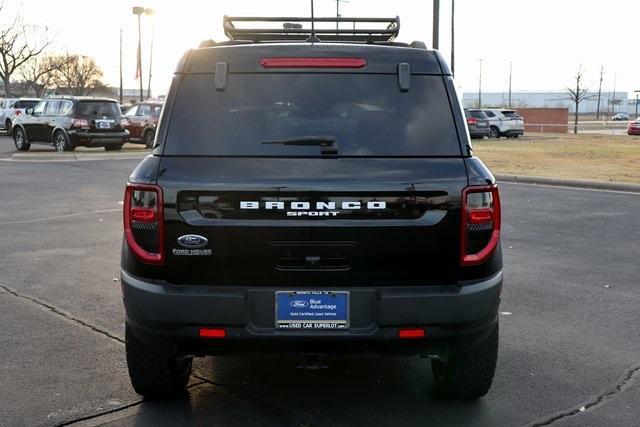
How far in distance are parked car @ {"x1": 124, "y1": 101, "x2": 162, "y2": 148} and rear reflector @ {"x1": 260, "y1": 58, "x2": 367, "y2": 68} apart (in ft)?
74.6

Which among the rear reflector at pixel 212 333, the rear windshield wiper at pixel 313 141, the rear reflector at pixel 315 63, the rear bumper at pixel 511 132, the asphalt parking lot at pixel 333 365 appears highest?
the rear reflector at pixel 315 63

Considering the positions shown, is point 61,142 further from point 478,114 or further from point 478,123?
point 478,114

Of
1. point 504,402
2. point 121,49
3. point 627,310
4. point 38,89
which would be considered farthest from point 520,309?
point 38,89

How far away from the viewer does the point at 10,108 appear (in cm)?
3525

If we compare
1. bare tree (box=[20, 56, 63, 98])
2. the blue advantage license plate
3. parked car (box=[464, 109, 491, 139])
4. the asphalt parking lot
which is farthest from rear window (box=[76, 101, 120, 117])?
bare tree (box=[20, 56, 63, 98])

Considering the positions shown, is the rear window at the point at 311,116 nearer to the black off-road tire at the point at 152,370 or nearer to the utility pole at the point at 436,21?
the black off-road tire at the point at 152,370

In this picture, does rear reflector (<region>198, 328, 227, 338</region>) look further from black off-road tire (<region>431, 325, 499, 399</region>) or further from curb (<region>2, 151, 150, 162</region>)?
curb (<region>2, 151, 150, 162</region>)

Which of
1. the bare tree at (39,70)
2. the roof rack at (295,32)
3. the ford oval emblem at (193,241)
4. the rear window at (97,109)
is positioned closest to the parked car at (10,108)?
the rear window at (97,109)

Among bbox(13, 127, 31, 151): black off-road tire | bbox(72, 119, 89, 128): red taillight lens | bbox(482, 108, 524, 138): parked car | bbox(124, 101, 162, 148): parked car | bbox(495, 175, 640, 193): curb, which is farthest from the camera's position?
bbox(482, 108, 524, 138): parked car

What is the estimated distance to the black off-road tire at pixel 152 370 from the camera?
3.58 metres

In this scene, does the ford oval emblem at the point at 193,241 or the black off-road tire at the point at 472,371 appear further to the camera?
the black off-road tire at the point at 472,371

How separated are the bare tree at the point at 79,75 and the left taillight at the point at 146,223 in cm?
8265

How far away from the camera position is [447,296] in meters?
3.14

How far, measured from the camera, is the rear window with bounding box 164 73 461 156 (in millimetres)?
3242
